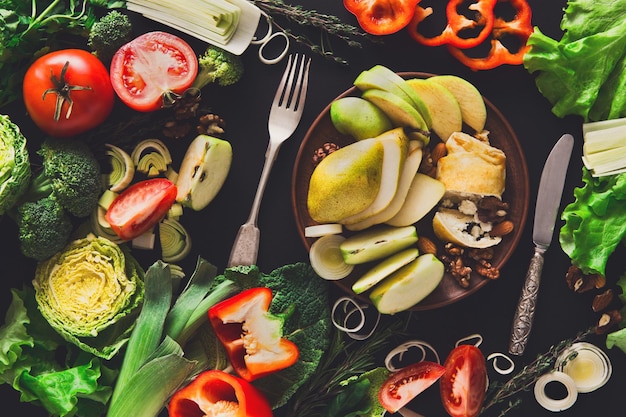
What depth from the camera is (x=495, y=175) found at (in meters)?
2.63

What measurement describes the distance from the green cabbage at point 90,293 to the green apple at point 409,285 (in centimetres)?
88

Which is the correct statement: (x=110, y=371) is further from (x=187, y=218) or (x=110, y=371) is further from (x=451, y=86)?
(x=451, y=86)

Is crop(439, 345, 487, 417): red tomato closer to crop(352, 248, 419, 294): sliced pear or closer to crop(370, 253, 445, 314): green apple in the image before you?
crop(370, 253, 445, 314): green apple

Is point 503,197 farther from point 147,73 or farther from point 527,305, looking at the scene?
point 147,73

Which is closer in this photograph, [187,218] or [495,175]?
[495,175]

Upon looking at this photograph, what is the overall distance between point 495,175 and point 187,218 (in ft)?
3.79

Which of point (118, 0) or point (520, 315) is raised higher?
point (118, 0)

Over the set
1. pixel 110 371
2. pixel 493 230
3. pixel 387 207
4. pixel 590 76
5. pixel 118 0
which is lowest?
pixel 110 371

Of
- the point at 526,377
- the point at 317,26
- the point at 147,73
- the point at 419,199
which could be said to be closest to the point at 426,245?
the point at 419,199

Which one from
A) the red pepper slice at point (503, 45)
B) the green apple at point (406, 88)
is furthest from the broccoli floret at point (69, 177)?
the red pepper slice at point (503, 45)

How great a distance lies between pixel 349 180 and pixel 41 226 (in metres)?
1.08

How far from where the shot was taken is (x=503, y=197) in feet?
8.89

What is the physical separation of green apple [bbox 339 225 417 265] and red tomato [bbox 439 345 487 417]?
47cm

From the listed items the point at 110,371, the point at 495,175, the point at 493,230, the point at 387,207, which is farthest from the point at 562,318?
the point at 110,371
